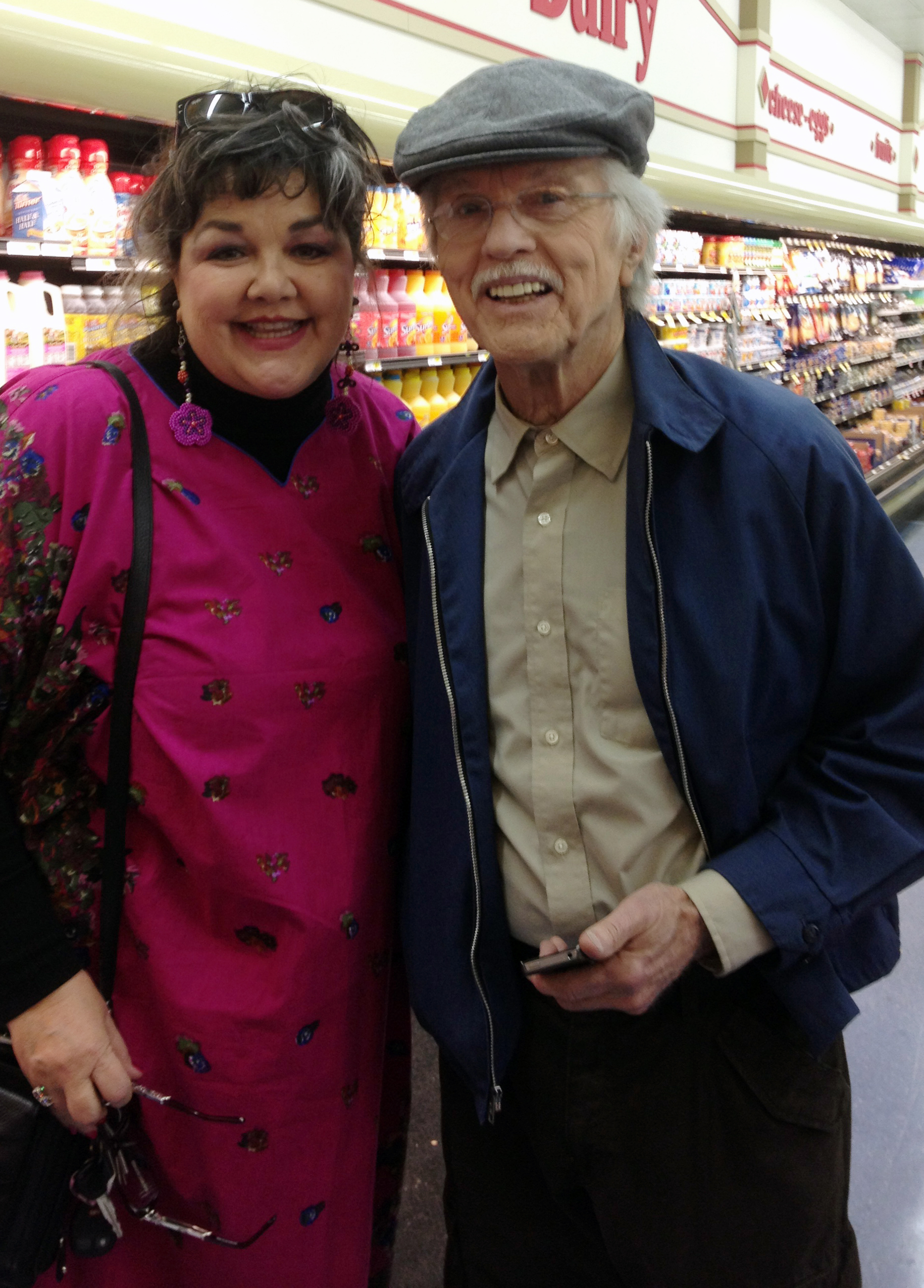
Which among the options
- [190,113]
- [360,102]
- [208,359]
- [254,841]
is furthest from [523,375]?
[360,102]

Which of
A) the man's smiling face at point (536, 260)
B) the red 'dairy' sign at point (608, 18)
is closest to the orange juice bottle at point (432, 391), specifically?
the red 'dairy' sign at point (608, 18)

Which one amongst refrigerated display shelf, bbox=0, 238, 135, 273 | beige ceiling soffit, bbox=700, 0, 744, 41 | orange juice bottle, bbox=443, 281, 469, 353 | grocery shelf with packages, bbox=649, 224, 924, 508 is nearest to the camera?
refrigerated display shelf, bbox=0, 238, 135, 273

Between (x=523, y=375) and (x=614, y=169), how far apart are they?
25 cm

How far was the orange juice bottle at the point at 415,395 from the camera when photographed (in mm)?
4207

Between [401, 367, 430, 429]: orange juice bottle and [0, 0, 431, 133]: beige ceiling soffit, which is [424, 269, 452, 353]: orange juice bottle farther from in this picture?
→ [0, 0, 431, 133]: beige ceiling soffit

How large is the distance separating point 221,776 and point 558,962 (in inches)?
18.3

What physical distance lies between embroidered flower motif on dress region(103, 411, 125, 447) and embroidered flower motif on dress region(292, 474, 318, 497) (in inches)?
9.0

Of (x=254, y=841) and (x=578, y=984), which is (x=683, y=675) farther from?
(x=254, y=841)

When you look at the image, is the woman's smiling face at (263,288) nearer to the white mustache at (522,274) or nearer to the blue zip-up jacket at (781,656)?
the white mustache at (522,274)

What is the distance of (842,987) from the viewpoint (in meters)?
1.16

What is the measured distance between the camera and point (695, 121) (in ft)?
21.9

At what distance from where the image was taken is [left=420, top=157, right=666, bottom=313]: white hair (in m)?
1.19

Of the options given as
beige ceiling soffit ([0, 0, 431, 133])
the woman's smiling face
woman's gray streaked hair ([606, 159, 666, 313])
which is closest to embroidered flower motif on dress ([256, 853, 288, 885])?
the woman's smiling face

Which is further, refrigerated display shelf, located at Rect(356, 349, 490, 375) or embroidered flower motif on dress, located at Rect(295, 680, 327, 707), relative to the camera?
refrigerated display shelf, located at Rect(356, 349, 490, 375)
